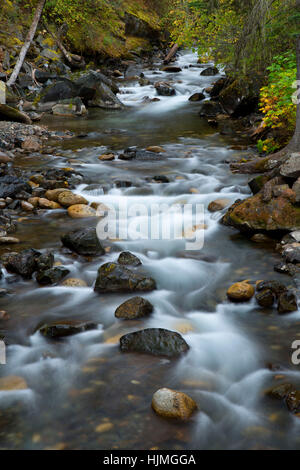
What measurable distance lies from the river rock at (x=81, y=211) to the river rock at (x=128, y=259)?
1.98m

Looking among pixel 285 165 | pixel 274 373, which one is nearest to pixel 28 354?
pixel 274 373

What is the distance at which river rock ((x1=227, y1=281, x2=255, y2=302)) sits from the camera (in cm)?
445

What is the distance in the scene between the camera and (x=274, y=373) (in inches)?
133

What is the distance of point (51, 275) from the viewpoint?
4895 millimetres

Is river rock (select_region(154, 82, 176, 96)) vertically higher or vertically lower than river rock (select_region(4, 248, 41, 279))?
higher

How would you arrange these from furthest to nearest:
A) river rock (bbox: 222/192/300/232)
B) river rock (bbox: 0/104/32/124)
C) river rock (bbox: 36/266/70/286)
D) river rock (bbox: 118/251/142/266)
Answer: river rock (bbox: 0/104/32/124)
river rock (bbox: 222/192/300/232)
river rock (bbox: 118/251/142/266)
river rock (bbox: 36/266/70/286)

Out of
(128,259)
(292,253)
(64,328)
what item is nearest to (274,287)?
(292,253)

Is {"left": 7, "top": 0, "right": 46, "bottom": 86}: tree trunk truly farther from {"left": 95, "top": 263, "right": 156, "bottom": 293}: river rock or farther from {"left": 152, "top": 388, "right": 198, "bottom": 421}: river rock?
{"left": 152, "top": 388, "right": 198, "bottom": 421}: river rock

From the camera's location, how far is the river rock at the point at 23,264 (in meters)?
4.94

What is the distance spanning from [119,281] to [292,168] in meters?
3.49

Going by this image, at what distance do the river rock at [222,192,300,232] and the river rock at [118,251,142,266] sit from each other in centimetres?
195

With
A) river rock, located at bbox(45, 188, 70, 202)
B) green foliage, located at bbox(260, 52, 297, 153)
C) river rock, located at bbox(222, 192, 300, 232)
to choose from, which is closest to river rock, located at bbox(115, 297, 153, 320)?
river rock, located at bbox(222, 192, 300, 232)

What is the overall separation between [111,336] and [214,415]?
4.51 feet

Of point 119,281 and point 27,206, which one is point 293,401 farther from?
point 27,206
